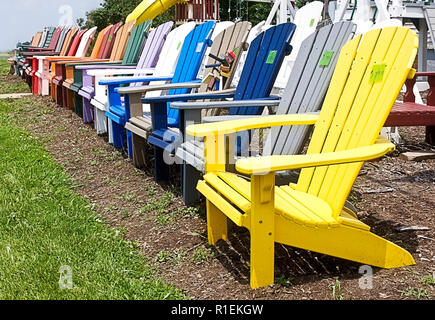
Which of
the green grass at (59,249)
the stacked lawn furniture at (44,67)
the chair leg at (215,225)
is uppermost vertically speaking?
the stacked lawn furniture at (44,67)

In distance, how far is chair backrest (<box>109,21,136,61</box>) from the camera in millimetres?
6900

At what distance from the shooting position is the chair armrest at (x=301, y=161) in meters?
2.02

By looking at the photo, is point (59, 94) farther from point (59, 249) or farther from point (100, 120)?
point (59, 249)

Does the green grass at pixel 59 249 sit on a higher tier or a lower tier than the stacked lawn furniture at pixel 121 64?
lower

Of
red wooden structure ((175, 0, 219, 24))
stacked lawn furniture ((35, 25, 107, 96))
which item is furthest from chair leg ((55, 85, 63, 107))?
red wooden structure ((175, 0, 219, 24))

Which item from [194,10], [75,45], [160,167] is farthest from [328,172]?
[194,10]

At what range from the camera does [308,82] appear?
3223 millimetres

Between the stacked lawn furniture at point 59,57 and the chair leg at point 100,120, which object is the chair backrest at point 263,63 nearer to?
the chair leg at point 100,120

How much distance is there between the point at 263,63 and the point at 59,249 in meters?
1.83

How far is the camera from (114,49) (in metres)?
7.19

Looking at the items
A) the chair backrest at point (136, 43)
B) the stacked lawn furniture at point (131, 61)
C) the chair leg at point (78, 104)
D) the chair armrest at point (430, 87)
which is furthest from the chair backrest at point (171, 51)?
the chair armrest at point (430, 87)

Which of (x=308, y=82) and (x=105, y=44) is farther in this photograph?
(x=105, y=44)

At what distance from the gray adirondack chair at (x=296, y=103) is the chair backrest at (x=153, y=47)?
8.45ft

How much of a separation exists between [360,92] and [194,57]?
230cm
